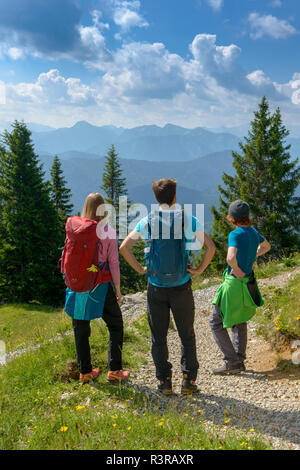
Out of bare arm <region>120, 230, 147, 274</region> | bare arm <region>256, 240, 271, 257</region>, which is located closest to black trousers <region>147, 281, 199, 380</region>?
bare arm <region>120, 230, 147, 274</region>

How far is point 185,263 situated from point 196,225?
0.48 meters

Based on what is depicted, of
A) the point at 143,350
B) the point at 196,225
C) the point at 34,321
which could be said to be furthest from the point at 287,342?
the point at 34,321

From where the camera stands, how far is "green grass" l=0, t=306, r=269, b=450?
9.50 ft

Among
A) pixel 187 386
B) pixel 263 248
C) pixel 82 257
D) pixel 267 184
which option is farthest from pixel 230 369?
pixel 267 184

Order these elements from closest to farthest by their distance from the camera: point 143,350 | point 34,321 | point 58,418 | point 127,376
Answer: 1. point 58,418
2. point 127,376
3. point 143,350
4. point 34,321

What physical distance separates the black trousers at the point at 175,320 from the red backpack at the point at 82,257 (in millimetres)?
748

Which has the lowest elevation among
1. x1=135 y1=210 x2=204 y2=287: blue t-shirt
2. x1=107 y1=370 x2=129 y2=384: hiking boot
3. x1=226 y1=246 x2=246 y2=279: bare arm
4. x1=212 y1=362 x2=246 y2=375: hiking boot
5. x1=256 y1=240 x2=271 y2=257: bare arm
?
x1=212 y1=362 x2=246 y2=375: hiking boot

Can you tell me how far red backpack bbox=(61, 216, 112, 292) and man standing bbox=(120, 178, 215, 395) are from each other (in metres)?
0.44

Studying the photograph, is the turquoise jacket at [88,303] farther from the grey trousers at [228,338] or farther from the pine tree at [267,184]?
the pine tree at [267,184]

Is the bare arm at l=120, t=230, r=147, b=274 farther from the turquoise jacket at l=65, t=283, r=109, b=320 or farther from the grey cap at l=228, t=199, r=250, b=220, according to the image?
the grey cap at l=228, t=199, r=250, b=220

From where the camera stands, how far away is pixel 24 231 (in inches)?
1178

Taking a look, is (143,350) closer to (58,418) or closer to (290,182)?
(58,418)

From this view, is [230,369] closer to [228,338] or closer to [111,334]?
[228,338]

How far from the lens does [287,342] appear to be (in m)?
5.02
